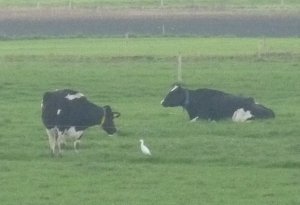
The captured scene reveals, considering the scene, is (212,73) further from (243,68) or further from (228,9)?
(228,9)

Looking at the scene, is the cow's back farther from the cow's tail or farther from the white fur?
the cow's tail

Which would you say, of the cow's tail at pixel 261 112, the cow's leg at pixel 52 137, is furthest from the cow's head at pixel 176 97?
the cow's leg at pixel 52 137

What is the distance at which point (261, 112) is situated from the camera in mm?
23922

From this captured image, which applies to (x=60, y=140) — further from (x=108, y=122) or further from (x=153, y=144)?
(x=108, y=122)

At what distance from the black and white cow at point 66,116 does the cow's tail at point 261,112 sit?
158 inches

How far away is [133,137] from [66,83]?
11033 mm

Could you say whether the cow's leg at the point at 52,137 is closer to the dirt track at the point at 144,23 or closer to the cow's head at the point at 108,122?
the cow's head at the point at 108,122

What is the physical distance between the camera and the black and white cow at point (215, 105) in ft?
78.8

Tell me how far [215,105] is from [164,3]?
51.2 m

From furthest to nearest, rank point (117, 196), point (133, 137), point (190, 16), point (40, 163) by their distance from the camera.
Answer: point (190, 16) < point (133, 137) < point (40, 163) < point (117, 196)

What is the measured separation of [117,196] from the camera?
15.7m

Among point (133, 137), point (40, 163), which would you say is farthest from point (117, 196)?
point (133, 137)

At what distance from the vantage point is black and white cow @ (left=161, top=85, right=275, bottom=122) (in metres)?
24.0

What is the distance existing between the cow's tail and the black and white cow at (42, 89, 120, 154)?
401 centimetres
